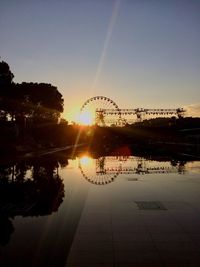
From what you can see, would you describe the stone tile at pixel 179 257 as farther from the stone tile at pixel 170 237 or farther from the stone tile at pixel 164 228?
the stone tile at pixel 164 228

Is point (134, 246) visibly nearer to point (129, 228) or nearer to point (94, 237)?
point (94, 237)

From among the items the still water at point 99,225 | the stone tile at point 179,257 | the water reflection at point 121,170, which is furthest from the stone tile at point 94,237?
the water reflection at point 121,170

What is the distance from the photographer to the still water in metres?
7.12

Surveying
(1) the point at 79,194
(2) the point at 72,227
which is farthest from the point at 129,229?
(1) the point at 79,194

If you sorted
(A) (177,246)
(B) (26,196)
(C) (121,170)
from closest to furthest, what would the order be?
(A) (177,246)
(B) (26,196)
(C) (121,170)

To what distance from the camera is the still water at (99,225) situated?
23.4 ft

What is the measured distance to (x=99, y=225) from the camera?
966cm

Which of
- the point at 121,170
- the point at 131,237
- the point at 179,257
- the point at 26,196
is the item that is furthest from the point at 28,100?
the point at 179,257

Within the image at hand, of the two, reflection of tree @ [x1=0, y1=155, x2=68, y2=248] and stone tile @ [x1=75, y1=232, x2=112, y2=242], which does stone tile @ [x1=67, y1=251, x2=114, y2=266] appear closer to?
stone tile @ [x1=75, y1=232, x2=112, y2=242]

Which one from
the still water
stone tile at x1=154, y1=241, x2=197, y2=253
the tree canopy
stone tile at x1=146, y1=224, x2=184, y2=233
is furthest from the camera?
the tree canopy

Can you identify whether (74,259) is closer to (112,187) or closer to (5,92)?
(112,187)

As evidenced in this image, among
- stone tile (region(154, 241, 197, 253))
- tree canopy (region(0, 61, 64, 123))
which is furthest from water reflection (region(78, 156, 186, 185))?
tree canopy (region(0, 61, 64, 123))

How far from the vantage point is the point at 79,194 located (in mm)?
15156

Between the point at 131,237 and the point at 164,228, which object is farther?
the point at 164,228
